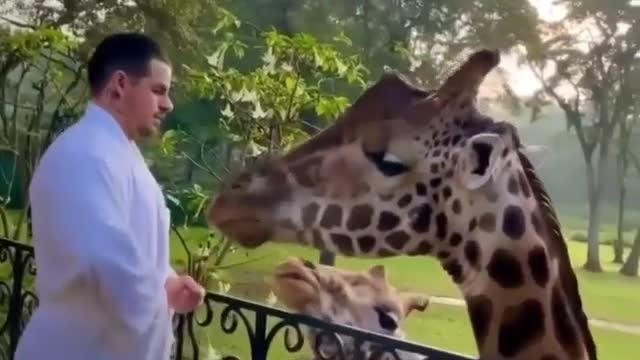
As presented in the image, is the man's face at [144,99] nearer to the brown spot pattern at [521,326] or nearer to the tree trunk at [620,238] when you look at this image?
the brown spot pattern at [521,326]

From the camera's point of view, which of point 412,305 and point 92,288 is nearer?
point 92,288

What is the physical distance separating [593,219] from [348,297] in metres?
0.44

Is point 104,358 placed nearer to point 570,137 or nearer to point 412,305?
point 412,305

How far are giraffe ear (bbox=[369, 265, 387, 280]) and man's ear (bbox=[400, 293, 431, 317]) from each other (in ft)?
0.16

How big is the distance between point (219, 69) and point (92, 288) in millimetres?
1128

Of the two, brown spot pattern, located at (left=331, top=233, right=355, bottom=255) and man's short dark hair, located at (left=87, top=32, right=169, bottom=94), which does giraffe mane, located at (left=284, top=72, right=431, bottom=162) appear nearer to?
brown spot pattern, located at (left=331, top=233, right=355, bottom=255)

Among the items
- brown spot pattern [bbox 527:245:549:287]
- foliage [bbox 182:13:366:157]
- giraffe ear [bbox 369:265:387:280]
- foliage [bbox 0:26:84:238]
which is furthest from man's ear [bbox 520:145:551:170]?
foliage [bbox 0:26:84:238]

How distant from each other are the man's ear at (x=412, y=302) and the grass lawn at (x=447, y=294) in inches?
1.2

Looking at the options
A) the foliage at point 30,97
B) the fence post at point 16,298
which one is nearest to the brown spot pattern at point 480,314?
the fence post at point 16,298

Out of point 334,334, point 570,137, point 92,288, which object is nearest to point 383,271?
point 334,334

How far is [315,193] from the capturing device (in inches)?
65.4

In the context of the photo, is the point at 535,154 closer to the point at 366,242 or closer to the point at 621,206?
the point at 366,242

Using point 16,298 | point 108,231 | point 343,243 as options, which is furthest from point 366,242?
point 16,298

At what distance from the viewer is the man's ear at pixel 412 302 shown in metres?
2.09
